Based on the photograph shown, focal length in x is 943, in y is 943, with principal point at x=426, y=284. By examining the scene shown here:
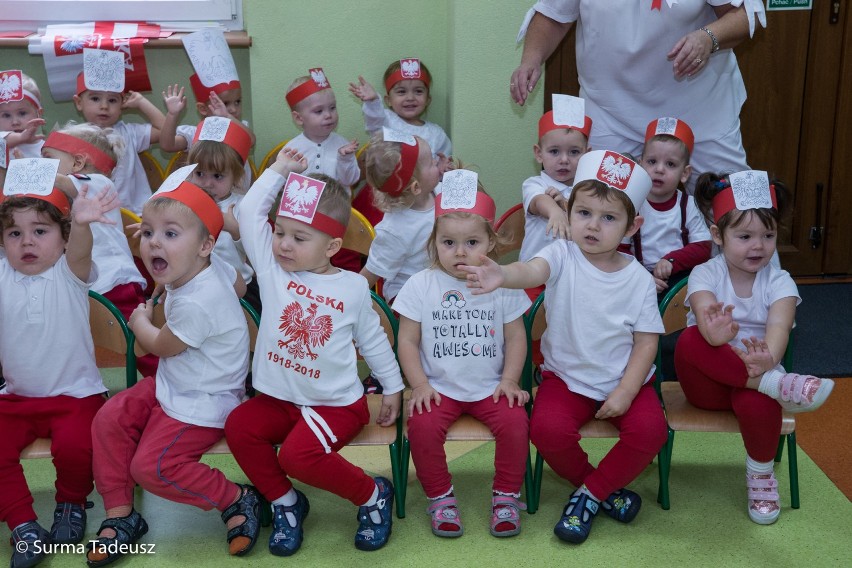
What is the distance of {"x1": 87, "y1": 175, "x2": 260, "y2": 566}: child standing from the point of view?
104 inches

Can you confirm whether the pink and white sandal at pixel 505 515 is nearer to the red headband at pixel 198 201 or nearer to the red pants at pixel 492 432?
the red pants at pixel 492 432

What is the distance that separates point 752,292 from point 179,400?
177 centimetres

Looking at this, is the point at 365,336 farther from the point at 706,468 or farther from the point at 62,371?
the point at 706,468

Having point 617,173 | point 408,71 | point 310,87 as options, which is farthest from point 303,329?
point 408,71

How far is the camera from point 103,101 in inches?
165

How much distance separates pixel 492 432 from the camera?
2775 millimetres

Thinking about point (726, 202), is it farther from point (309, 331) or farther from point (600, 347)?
point (309, 331)

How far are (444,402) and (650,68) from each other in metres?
1.52

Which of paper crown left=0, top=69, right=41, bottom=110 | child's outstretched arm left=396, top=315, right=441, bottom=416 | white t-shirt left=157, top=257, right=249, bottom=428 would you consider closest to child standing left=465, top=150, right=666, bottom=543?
child's outstretched arm left=396, top=315, right=441, bottom=416

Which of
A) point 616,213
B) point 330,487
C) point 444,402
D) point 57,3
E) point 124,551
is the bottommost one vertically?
point 124,551

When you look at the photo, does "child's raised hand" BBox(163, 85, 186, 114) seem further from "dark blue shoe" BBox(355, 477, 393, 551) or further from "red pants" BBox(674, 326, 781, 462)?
"red pants" BBox(674, 326, 781, 462)

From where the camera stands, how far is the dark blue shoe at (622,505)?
2826 mm

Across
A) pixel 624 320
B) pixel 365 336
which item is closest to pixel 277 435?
pixel 365 336

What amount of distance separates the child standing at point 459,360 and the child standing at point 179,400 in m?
0.53
